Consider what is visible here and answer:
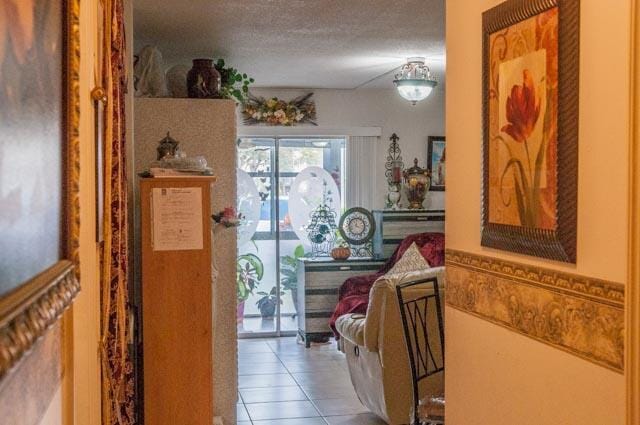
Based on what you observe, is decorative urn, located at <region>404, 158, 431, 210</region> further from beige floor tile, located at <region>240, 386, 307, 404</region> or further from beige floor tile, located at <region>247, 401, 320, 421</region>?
beige floor tile, located at <region>247, 401, 320, 421</region>

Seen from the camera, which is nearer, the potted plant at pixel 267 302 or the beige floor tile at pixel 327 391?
the beige floor tile at pixel 327 391

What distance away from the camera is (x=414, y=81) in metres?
5.64

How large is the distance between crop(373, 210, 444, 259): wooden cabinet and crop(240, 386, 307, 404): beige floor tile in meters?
2.20

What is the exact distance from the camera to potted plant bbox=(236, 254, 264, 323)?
7.60 m

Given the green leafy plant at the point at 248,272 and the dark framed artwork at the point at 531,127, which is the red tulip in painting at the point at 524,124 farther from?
the green leafy plant at the point at 248,272

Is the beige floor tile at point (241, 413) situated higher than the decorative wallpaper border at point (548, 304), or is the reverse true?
the decorative wallpaper border at point (548, 304)

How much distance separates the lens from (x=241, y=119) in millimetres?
7609

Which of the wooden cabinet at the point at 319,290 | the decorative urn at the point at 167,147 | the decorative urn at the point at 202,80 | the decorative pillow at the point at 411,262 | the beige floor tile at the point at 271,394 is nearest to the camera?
the decorative urn at the point at 167,147

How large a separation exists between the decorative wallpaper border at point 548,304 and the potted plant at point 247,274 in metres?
5.33

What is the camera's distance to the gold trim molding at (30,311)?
71cm

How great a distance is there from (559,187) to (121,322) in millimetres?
1497

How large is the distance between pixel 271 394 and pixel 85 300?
413 cm

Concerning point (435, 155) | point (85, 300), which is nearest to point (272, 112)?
point (435, 155)

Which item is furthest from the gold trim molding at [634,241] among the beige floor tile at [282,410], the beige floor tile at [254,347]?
the beige floor tile at [254,347]
